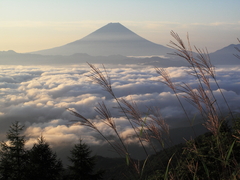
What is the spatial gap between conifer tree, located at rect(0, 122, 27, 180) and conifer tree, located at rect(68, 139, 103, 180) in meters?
3.24

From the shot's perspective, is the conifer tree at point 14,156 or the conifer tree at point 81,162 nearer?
the conifer tree at point 14,156

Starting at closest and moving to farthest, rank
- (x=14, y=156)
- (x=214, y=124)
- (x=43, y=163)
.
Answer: (x=214, y=124), (x=43, y=163), (x=14, y=156)

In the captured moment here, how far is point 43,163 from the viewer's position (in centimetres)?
1527

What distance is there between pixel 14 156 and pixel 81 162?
497cm

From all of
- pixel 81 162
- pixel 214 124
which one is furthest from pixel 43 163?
pixel 214 124

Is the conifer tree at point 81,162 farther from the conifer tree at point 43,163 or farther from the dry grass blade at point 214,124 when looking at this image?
the dry grass blade at point 214,124

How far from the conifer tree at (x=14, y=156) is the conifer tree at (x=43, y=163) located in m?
0.73

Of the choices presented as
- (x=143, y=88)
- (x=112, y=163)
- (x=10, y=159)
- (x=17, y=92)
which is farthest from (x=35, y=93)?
(x=10, y=159)

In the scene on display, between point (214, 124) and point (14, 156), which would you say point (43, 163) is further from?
point (214, 124)

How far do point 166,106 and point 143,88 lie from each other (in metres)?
23.3

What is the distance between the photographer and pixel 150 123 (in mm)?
2605

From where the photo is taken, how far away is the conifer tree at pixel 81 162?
15141mm

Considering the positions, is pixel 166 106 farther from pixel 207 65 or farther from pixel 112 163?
pixel 207 65

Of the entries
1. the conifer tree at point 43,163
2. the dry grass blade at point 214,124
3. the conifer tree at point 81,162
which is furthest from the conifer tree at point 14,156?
the dry grass blade at point 214,124
